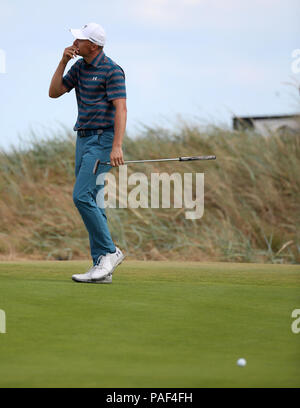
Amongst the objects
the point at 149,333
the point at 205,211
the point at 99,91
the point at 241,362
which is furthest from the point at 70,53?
the point at 205,211

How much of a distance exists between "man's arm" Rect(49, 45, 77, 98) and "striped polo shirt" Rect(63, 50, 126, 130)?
0.51ft

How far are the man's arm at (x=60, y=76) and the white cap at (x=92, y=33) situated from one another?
0.38 ft

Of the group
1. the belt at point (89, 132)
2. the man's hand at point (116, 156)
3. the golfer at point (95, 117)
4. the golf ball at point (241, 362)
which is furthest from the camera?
the belt at point (89, 132)

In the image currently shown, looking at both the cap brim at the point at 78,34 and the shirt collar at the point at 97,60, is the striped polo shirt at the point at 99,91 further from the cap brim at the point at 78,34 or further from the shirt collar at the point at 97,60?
the cap brim at the point at 78,34

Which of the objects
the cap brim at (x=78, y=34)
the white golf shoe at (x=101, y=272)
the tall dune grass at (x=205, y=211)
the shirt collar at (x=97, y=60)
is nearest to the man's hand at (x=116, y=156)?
the shirt collar at (x=97, y=60)

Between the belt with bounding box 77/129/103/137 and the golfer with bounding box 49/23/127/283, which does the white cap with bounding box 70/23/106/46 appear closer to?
the golfer with bounding box 49/23/127/283

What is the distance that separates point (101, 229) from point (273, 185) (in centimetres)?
598

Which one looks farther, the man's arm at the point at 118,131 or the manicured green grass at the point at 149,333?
the man's arm at the point at 118,131

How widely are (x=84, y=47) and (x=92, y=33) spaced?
0.43 ft

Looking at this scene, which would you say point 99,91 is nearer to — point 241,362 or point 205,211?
point 241,362

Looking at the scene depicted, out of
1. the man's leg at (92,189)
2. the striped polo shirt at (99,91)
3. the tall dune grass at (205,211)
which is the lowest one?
the man's leg at (92,189)

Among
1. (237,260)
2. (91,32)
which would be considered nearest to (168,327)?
(91,32)

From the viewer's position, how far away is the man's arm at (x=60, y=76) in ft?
21.7

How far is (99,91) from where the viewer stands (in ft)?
21.6
